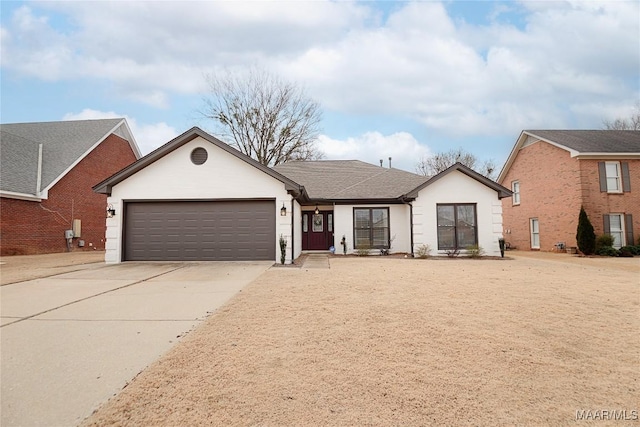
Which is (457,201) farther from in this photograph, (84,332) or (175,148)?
(84,332)

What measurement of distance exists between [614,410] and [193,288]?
7.04m

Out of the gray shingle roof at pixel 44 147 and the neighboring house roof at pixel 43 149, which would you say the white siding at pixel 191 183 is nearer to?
the neighboring house roof at pixel 43 149

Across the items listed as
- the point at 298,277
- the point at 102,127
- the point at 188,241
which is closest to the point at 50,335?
the point at 298,277

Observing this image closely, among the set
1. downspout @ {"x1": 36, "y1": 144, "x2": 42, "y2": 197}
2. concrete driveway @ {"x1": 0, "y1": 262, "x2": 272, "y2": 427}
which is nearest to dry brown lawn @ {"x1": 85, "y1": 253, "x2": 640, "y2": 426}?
concrete driveway @ {"x1": 0, "y1": 262, "x2": 272, "y2": 427}

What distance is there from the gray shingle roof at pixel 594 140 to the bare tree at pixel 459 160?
1666cm

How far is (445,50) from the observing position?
14.8 m

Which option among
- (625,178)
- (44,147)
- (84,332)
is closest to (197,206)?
(84,332)

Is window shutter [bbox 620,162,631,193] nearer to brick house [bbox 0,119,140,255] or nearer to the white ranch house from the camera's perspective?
the white ranch house

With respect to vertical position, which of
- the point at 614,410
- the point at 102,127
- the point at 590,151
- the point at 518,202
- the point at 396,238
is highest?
the point at 102,127

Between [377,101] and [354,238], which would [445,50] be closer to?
[377,101]

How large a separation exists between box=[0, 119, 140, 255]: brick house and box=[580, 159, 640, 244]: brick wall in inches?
1102

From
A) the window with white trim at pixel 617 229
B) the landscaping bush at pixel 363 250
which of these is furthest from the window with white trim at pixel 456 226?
the window with white trim at pixel 617 229

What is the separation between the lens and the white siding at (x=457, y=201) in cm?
1462

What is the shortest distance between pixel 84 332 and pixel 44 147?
2229 cm
